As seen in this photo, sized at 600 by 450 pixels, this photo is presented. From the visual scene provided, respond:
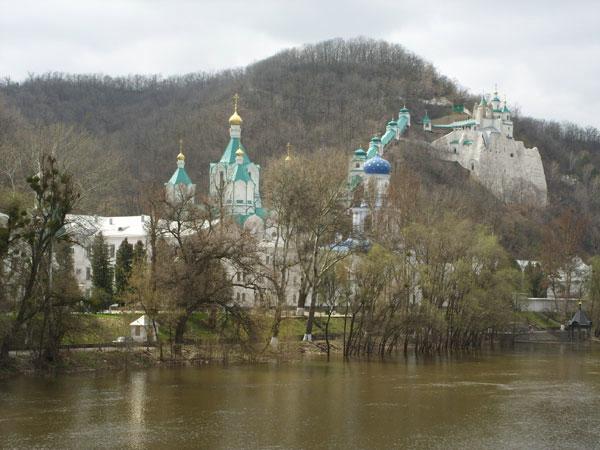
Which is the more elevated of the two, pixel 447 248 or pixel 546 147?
pixel 546 147

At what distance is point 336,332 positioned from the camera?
44.8 m

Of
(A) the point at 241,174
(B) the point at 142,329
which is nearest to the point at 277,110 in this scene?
(A) the point at 241,174

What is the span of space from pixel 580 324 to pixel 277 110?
72222mm

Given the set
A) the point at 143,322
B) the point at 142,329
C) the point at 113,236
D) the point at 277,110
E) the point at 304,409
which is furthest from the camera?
the point at 277,110

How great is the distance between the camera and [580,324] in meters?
58.3

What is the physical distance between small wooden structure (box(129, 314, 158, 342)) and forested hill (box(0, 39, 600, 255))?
51.9 meters

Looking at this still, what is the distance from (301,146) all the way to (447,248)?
69152 millimetres

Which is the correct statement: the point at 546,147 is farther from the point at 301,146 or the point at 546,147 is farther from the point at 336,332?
the point at 336,332

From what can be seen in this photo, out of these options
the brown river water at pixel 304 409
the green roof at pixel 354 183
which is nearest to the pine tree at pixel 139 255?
the brown river water at pixel 304 409

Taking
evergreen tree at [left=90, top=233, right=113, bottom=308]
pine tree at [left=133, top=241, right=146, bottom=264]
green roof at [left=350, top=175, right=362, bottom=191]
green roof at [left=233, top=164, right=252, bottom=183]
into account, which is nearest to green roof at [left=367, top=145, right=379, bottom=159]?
green roof at [left=233, top=164, right=252, bottom=183]

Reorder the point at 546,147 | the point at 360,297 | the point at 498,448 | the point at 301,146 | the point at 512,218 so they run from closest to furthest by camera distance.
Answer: the point at 498,448 < the point at 360,297 < the point at 512,218 < the point at 301,146 < the point at 546,147

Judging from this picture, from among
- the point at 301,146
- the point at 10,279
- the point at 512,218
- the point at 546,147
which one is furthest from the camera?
the point at 546,147

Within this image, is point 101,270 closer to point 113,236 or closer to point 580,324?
point 113,236

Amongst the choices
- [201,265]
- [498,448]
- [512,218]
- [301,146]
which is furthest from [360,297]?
[301,146]
